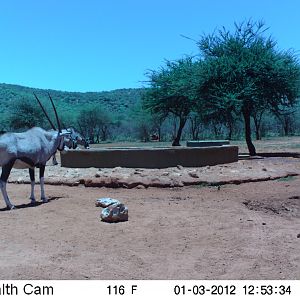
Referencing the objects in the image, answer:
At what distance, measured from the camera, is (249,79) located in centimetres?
2303

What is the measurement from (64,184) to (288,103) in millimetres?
14196

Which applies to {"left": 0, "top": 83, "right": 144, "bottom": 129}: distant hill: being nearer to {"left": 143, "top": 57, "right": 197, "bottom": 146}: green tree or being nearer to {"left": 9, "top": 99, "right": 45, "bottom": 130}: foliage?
{"left": 9, "top": 99, "right": 45, "bottom": 130}: foliage

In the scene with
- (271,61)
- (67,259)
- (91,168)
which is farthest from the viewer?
(271,61)

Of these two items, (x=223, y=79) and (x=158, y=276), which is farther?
(x=223, y=79)

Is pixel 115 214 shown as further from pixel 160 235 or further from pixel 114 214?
pixel 160 235

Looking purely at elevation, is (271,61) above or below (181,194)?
above

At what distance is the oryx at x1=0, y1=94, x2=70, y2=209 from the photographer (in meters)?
9.80

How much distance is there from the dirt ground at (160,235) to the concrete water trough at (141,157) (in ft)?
8.34

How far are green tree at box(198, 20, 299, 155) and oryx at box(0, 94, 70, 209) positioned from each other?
40.3 feet

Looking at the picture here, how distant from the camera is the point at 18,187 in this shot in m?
13.4

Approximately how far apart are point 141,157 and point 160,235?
7716mm

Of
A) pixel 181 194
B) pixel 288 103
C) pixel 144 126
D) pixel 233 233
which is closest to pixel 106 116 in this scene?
pixel 144 126

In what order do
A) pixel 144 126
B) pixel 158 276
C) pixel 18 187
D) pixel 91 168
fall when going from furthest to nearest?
1. pixel 144 126
2. pixel 91 168
3. pixel 18 187
4. pixel 158 276
